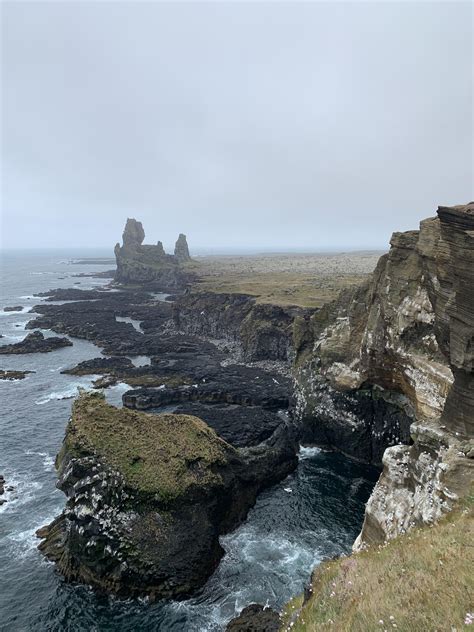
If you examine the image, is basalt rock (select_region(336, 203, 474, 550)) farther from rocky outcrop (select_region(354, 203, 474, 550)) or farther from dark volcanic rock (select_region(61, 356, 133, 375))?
dark volcanic rock (select_region(61, 356, 133, 375))

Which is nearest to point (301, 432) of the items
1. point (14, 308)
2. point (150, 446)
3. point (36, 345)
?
point (150, 446)

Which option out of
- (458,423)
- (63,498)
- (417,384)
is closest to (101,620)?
(63,498)

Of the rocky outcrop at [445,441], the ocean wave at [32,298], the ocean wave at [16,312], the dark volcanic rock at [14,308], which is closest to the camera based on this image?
the rocky outcrop at [445,441]

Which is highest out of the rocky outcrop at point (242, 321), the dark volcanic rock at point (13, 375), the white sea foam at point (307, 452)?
the rocky outcrop at point (242, 321)

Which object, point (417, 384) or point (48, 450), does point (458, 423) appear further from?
point (48, 450)

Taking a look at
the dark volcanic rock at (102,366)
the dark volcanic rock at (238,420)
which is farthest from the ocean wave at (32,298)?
the dark volcanic rock at (238,420)

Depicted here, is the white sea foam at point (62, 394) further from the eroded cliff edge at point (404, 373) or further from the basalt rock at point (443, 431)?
the basalt rock at point (443, 431)

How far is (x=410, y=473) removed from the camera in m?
24.1

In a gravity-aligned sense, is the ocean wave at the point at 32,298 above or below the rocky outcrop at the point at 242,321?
below

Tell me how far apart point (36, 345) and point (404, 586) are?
90.7 meters

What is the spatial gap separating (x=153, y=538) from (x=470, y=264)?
26289mm

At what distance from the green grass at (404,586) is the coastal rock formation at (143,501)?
49.4 ft

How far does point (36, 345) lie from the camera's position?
300ft

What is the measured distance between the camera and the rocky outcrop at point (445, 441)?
21.7m
